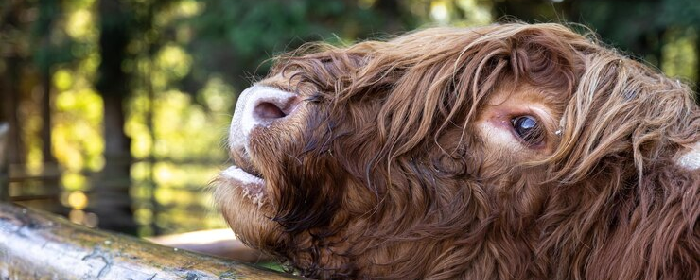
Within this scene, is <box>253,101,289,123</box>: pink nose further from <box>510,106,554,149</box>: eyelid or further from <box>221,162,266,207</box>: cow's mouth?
<box>510,106,554,149</box>: eyelid

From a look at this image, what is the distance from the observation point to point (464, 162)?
179 centimetres

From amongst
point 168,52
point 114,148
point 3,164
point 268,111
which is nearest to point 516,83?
point 268,111

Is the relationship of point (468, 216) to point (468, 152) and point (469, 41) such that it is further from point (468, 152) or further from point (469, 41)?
point (469, 41)

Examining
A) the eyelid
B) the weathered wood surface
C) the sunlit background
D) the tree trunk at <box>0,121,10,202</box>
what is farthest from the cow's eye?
the sunlit background

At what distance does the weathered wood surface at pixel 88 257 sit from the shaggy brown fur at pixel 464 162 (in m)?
0.27

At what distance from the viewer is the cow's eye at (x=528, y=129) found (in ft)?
5.89

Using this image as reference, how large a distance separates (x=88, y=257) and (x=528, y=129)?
40.3 inches

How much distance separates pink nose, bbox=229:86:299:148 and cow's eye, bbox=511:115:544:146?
0.51 meters

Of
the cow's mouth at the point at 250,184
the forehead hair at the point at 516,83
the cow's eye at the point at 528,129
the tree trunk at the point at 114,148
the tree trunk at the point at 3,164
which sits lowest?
the tree trunk at the point at 114,148

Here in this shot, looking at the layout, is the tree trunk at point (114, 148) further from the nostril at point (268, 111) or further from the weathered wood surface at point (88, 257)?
the nostril at point (268, 111)

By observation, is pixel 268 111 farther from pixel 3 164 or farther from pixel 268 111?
pixel 3 164

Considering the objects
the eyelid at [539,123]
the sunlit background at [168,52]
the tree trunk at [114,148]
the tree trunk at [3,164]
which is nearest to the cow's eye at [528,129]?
the eyelid at [539,123]

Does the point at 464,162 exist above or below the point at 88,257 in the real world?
above

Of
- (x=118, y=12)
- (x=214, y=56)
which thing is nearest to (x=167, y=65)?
(x=118, y=12)
